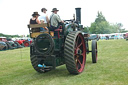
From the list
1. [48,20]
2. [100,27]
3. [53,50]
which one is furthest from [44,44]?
[100,27]

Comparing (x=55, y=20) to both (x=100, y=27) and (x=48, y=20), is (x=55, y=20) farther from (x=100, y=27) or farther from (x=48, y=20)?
(x=100, y=27)

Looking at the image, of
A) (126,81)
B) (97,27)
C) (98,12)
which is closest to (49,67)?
(126,81)

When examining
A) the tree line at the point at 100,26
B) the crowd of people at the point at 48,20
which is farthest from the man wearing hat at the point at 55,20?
the tree line at the point at 100,26

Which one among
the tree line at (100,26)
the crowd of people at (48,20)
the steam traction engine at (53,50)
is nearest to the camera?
the steam traction engine at (53,50)

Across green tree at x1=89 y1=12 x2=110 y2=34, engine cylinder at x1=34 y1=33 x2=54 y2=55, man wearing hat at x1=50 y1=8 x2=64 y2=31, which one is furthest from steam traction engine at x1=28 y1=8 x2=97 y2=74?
green tree at x1=89 y1=12 x2=110 y2=34

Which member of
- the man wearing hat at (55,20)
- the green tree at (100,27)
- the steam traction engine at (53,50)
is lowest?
the steam traction engine at (53,50)

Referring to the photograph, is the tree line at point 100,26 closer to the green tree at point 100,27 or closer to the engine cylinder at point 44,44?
the green tree at point 100,27

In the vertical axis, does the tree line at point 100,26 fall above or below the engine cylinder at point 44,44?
above

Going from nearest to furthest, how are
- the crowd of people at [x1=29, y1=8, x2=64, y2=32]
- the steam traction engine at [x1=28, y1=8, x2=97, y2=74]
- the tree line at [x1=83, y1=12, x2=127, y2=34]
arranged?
the steam traction engine at [x1=28, y1=8, x2=97, y2=74] → the crowd of people at [x1=29, y1=8, x2=64, y2=32] → the tree line at [x1=83, y1=12, x2=127, y2=34]

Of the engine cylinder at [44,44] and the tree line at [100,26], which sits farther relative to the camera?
the tree line at [100,26]

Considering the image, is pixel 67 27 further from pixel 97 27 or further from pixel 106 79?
pixel 97 27

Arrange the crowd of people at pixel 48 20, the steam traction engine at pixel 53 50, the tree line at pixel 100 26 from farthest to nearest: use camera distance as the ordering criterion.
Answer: the tree line at pixel 100 26 < the crowd of people at pixel 48 20 < the steam traction engine at pixel 53 50

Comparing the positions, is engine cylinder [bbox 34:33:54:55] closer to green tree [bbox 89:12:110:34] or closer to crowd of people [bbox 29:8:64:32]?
crowd of people [bbox 29:8:64:32]

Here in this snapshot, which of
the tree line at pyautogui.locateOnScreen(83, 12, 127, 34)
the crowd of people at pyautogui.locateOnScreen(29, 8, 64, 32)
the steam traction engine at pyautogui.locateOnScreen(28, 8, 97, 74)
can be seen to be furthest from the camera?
the tree line at pyautogui.locateOnScreen(83, 12, 127, 34)
